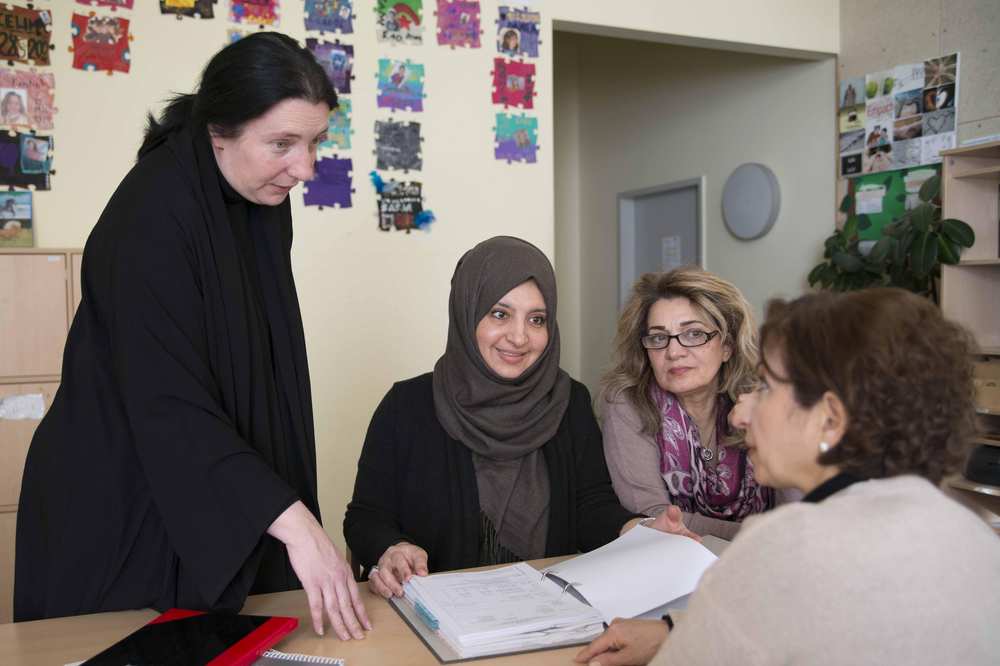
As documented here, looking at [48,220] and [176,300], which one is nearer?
[176,300]

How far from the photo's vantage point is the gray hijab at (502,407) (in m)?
2.10

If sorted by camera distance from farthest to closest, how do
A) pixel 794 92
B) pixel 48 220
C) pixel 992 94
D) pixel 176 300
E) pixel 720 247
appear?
pixel 720 247 → pixel 794 92 → pixel 992 94 → pixel 48 220 → pixel 176 300

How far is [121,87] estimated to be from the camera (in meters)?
3.23

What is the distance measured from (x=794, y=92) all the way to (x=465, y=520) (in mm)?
3715

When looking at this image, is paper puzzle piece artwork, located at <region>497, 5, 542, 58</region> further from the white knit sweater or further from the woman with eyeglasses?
Result: the white knit sweater

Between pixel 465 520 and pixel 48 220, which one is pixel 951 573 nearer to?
pixel 465 520

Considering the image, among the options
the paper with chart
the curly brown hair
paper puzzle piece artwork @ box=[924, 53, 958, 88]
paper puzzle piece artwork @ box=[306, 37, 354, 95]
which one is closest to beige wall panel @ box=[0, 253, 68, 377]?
paper puzzle piece artwork @ box=[306, 37, 354, 95]

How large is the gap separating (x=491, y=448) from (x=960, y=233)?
2515 millimetres

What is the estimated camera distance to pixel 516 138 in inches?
152

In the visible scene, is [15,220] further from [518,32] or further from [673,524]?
[673,524]

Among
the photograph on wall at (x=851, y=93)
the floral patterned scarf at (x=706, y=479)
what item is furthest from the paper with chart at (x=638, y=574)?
the photograph on wall at (x=851, y=93)

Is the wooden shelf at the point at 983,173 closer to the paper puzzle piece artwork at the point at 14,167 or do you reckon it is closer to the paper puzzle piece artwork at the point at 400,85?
the paper puzzle piece artwork at the point at 400,85

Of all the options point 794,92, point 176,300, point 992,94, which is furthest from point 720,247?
point 176,300

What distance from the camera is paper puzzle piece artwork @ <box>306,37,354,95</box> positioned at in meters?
3.54
